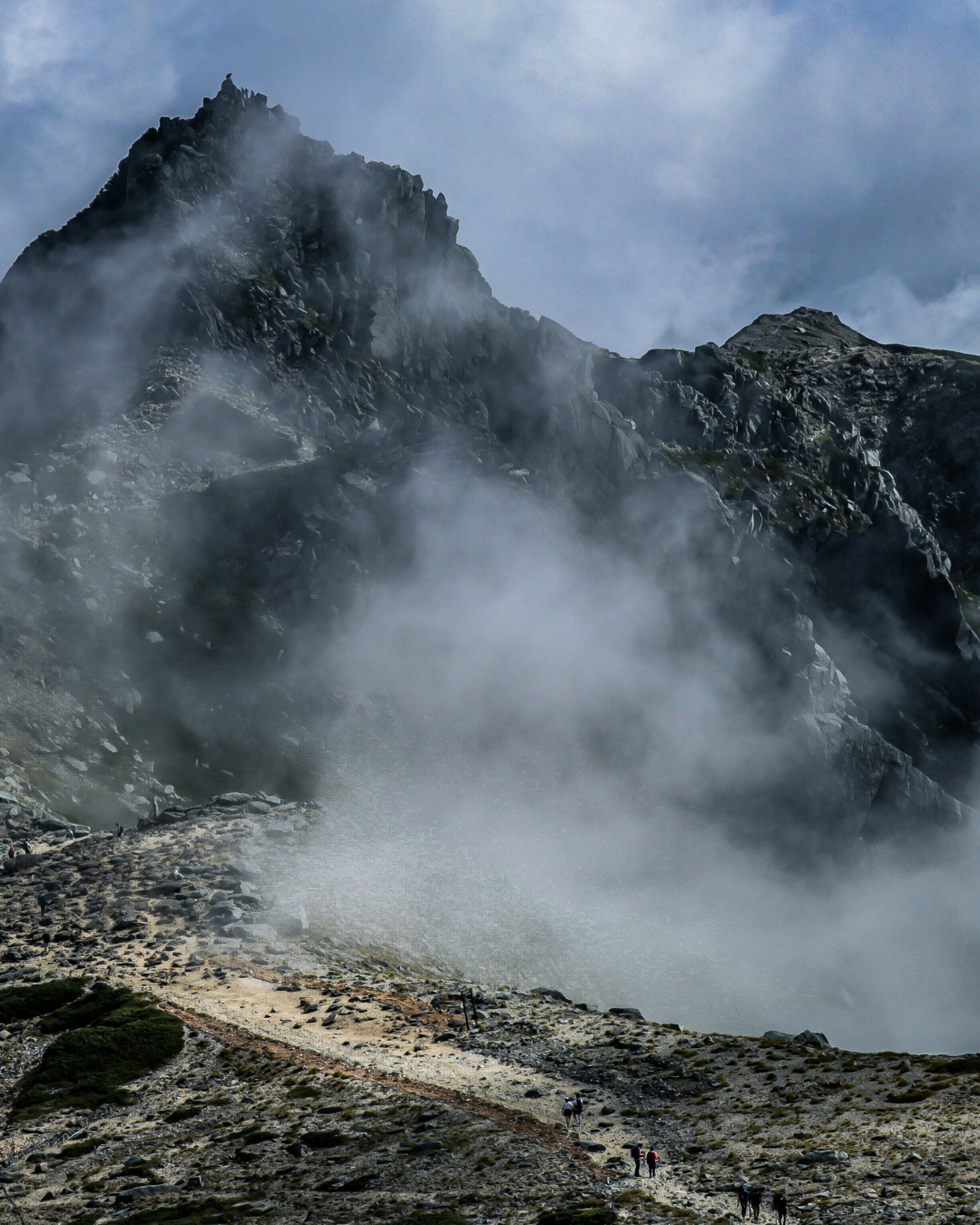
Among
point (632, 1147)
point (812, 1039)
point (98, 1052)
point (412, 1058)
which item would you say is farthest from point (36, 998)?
point (812, 1039)

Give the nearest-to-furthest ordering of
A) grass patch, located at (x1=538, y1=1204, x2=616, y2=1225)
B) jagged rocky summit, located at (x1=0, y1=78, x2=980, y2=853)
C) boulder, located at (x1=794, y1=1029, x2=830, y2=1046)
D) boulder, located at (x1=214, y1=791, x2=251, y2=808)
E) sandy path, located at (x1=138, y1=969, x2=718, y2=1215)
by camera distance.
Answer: grass patch, located at (x1=538, y1=1204, x2=616, y2=1225), sandy path, located at (x1=138, y1=969, x2=718, y2=1215), boulder, located at (x1=794, y1=1029, x2=830, y2=1046), boulder, located at (x1=214, y1=791, x2=251, y2=808), jagged rocky summit, located at (x1=0, y1=78, x2=980, y2=853)

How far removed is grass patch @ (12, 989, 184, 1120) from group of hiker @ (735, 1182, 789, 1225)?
98.4 feet

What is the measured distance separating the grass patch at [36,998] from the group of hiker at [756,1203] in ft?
139

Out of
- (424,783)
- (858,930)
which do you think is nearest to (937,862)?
(858,930)

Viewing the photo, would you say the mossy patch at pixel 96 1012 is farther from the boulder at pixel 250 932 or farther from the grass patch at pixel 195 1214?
the grass patch at pixel 195 1214

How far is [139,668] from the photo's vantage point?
13050cm

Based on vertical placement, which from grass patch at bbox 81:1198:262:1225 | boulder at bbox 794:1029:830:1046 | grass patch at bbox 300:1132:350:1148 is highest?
boulder at bbox 794:1029:830:1046

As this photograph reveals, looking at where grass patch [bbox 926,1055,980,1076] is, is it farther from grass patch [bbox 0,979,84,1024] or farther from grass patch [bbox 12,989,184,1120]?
grass patch [bbox 0,979,84,1024]

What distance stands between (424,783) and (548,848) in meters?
23.8

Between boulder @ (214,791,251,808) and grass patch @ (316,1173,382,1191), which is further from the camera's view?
boulder @ (214,791,251,808)

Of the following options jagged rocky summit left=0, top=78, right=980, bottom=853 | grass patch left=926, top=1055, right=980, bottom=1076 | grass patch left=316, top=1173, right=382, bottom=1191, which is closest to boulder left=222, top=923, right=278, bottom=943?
grass patch left=316, top=1173, right=382, bottom=1191

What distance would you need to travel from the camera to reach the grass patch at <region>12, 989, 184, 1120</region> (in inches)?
1594

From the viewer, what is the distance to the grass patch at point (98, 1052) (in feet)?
133

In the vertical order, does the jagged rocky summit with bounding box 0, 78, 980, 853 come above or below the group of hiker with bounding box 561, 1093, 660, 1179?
above
